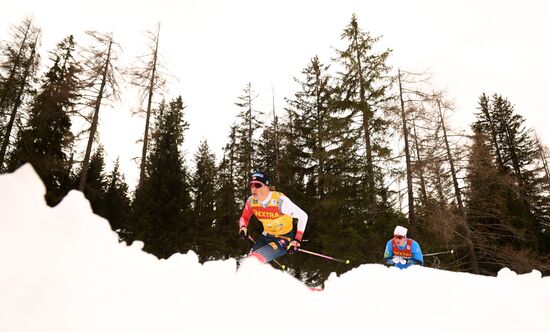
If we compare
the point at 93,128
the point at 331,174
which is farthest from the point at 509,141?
the point at 93,128

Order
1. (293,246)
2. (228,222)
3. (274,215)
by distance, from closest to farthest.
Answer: (293,246)
(274,215)
(228,222)

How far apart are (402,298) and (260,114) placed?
29546 millimetres

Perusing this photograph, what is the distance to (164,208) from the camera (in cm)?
1780

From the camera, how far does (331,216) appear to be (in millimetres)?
18391

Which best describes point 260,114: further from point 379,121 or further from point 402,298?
point 402,298

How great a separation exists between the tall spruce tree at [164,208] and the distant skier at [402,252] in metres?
11.8

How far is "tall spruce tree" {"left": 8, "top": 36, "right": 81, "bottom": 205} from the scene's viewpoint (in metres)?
17.9

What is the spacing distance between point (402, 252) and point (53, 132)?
2310 cm

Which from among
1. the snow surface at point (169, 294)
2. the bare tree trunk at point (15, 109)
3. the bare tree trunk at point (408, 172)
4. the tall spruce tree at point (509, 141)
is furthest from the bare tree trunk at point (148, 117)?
the tall spruce tree at point (509, 141)

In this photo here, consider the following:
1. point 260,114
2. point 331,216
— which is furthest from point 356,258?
point 260,114

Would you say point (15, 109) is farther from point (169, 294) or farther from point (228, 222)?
point (169, 294)

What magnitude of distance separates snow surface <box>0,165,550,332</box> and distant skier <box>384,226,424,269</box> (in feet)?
16.8

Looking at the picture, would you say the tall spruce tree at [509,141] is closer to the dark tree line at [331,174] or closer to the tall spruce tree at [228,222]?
the dark tree line at [331,174]

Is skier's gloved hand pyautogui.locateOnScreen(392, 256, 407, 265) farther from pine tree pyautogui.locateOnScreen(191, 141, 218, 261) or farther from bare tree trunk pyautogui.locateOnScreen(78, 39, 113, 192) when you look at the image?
bare tree trunk pyautogui.locateOnScreen(78, 39, 113, 192)
